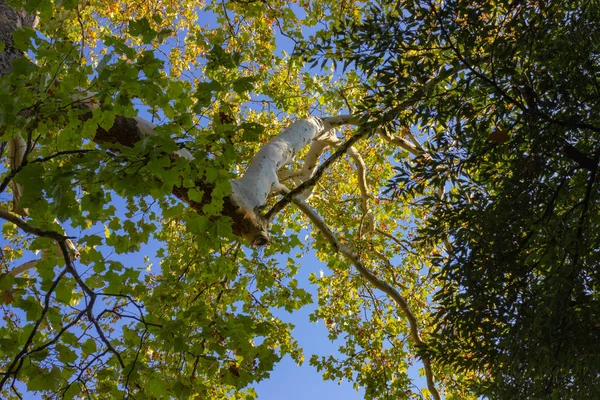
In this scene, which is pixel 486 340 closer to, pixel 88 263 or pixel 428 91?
pixel 428 91

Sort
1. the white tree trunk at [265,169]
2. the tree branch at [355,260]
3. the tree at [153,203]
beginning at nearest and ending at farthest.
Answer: the tree at [153,203]
the white tree trunk at [265,169]
the tree branch at [355,260]

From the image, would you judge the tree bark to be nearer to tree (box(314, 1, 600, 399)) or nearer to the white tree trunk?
the white tree trunk

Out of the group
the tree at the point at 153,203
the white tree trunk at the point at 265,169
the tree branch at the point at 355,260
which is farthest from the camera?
the tree branch at the point at 355,260

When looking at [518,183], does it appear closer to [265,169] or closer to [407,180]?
[407,180]

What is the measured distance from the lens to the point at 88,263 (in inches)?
127

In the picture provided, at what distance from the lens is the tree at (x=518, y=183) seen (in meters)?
2.69

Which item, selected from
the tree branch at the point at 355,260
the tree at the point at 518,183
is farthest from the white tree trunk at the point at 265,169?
the tree at the point at 518,183

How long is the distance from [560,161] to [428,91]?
3.31ft

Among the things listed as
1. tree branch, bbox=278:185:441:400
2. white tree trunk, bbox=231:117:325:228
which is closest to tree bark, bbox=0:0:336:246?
white tree trunk, bbox=231:117:325:228

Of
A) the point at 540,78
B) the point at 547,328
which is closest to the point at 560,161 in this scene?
the point at 540,78

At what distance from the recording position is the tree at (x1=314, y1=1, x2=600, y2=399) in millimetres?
2688

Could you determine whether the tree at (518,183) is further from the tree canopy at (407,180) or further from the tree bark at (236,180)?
the tree bark at (236,180)

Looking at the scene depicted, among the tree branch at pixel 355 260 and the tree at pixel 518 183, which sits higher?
the tree branch at pixel 355 260

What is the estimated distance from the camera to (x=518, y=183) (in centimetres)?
305
